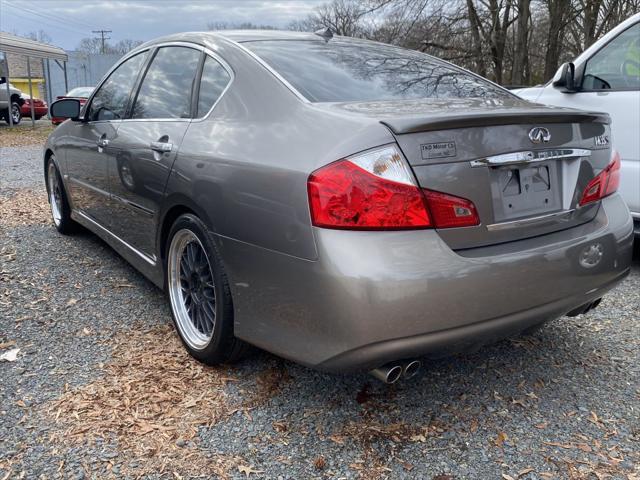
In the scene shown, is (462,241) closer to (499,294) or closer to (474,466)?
(499,294)

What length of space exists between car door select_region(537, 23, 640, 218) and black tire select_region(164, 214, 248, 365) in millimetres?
3044

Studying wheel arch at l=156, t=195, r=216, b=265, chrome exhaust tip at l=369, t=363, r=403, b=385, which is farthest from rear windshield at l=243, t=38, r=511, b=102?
chrome exhaust tip at l=369, t=363, r=403, b=385

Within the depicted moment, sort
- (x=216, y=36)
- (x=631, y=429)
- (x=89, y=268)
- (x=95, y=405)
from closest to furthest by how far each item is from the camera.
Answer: (x=631, y=429), (x=95, y=405), (x=216, y=36), (x=89, y=268)

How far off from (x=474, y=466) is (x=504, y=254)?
2.64ft

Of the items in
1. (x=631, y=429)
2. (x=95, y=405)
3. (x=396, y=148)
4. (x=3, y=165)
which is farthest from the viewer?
(x=3, y=165)

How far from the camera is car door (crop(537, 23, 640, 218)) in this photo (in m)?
4.23

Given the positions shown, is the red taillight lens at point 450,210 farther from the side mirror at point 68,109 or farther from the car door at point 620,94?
the side mirror at point 68,109

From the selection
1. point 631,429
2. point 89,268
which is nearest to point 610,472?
point 631,429

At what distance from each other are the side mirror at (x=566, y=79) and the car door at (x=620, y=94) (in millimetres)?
37

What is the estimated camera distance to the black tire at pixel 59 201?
17.0ft

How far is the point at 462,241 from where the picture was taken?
2.11 meters

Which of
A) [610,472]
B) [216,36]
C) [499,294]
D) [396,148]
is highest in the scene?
[216,36]

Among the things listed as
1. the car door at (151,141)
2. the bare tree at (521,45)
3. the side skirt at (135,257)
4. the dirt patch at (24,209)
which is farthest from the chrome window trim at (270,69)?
the bare tree at (521,45)

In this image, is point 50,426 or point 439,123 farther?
point 50,426
